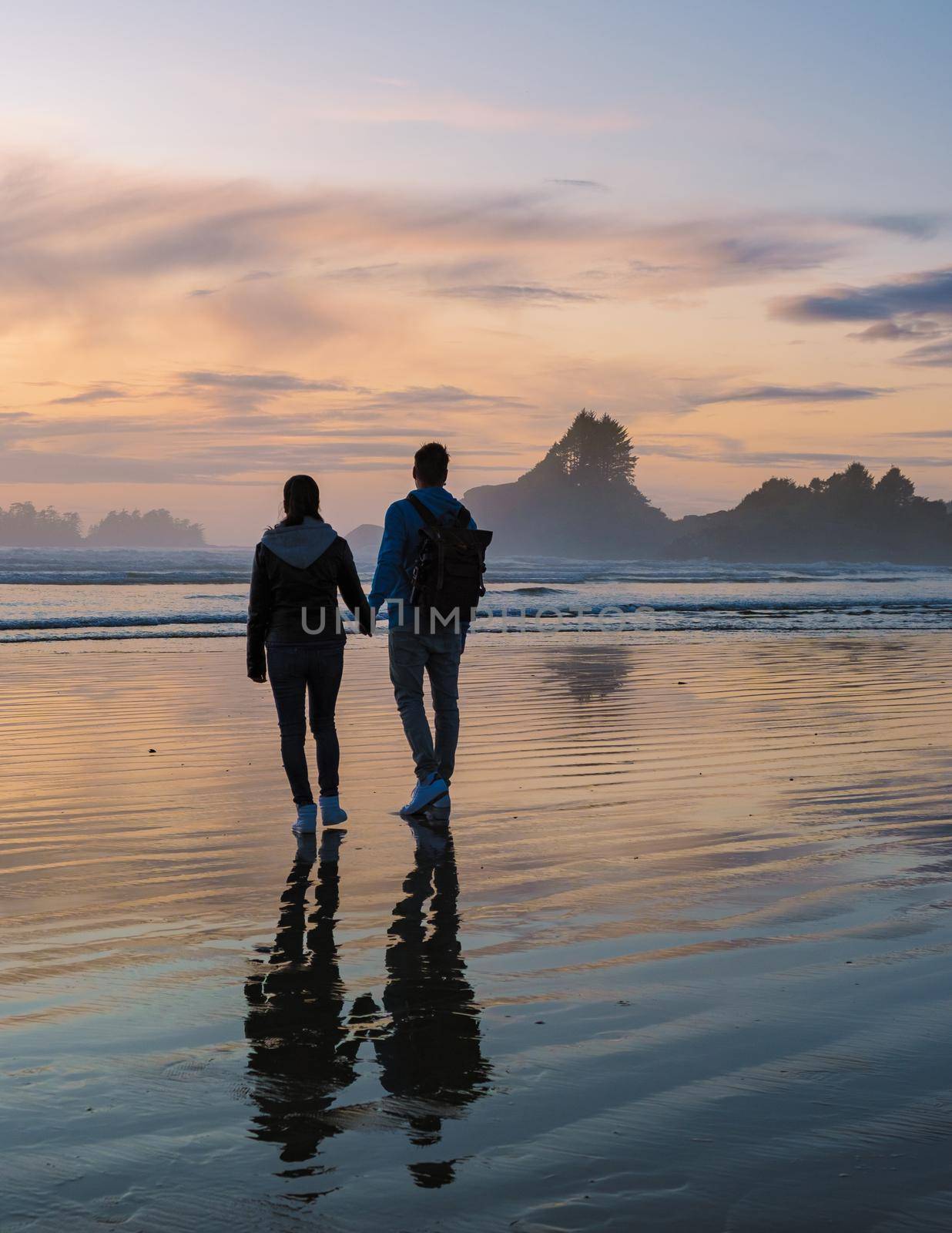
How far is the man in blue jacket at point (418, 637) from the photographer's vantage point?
6801 mm

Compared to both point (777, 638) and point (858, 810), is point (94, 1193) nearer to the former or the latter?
point (858, 810)

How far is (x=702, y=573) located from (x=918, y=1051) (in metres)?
56.0

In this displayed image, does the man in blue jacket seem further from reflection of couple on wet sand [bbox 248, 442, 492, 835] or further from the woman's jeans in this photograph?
the woman's jeans

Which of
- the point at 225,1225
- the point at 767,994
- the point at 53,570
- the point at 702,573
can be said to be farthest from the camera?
the point at 702,573

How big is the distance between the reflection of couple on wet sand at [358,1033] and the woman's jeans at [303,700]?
5.33 feet

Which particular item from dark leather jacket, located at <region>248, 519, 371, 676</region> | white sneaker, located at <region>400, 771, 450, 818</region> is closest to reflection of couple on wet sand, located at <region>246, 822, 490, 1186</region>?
white sneaker, located at <region>400, 771, 450, 818</region>

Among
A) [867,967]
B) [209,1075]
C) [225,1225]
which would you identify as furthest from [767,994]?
[225,1225]

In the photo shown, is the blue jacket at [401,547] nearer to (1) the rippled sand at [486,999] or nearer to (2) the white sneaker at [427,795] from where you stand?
(2) the white sneaker at [427,795]

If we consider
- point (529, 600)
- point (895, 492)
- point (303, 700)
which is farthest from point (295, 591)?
point (895, 492)

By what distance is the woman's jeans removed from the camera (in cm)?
639

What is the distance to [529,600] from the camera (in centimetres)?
3425

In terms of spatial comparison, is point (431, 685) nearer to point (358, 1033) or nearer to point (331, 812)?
point (331, 812)

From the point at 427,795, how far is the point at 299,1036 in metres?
3.14

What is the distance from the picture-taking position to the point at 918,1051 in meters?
3.20
